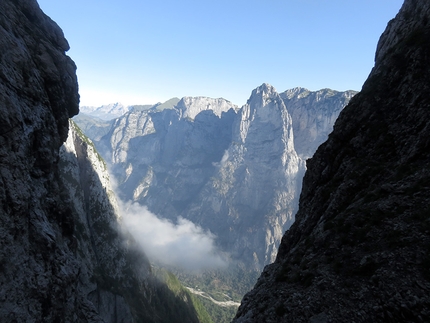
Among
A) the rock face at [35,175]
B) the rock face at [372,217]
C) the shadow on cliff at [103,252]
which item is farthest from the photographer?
the shadow on cliff at [103,252]

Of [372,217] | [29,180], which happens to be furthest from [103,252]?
[372,217]

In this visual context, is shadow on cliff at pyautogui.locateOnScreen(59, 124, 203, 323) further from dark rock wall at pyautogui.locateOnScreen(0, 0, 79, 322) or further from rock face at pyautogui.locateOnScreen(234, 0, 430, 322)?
rock face at pyautogui.locateOnScreen(234, 0, 430, 322)

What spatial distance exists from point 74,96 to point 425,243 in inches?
2651

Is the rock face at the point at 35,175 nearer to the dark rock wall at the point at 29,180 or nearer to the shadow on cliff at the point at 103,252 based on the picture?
the dark rock wall at the point at 29,180

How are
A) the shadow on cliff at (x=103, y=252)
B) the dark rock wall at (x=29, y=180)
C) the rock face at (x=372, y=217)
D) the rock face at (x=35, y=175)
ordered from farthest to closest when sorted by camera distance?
the shadow on cliff at (x=103, y=252) < the rock face at (x=35, y=175) < the dark rock wall at (x=29, y=180) < the rock face at (x=372, y=217)

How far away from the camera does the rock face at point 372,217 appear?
55.1 ft

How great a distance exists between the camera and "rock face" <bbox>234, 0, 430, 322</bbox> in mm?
16781

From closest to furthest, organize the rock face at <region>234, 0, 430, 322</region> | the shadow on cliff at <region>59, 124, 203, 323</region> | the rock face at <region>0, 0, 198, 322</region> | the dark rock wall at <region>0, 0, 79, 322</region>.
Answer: the rock face at <region>234, 0, 430, 322</region> → the dark rock wall at <region>0, 0, 79, 322</region> → the rock face at <region>0, 0, 198, 322</region> → the shadow on cliff at <region>59, 124, 203, 323</region>

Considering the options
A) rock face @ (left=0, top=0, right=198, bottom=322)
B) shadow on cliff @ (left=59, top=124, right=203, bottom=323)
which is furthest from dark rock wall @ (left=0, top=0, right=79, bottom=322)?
shadow on cliff @ (left=59, top=124, right=203, bottom=323)

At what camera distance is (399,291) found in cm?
1561

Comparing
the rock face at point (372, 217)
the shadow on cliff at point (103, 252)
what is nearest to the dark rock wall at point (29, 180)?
the rock face at point (372, 217)

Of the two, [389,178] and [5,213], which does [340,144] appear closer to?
[389,178]

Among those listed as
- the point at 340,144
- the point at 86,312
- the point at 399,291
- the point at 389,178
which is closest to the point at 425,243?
the point at 399,291

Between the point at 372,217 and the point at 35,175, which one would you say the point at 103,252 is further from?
the point at 372,217
